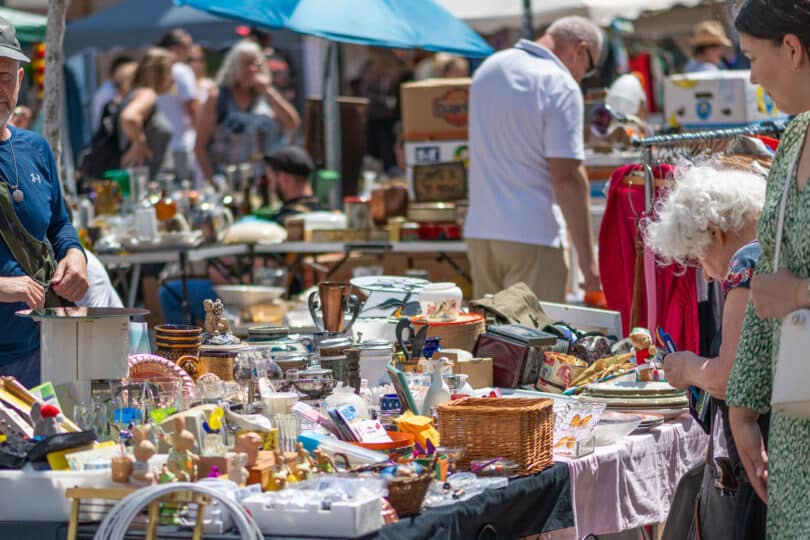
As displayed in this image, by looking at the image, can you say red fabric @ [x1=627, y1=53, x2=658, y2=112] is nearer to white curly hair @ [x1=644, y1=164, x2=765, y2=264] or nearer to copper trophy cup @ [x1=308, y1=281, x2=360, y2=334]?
copper trophy cup @ [x1=308, y1=281, x2=360, y2=334]

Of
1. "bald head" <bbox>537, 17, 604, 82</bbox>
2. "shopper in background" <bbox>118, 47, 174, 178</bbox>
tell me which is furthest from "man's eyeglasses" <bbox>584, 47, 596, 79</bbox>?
"shopper in background" <bbox>118, 47, 174, 178</bbox>

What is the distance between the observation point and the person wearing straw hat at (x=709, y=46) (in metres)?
10.4

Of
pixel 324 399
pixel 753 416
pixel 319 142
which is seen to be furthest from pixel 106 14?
pixel 753 416

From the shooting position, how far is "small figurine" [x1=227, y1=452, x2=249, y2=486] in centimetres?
249

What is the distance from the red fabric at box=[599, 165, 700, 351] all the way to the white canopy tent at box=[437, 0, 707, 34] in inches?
301

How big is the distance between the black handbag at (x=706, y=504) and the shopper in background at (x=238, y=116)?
733cm

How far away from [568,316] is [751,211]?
4.89ft

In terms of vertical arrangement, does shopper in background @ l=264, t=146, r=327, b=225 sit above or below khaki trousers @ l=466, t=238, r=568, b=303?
above

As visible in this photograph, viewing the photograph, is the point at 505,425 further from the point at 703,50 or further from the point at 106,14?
the point at 106,14

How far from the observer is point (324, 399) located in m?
3.14

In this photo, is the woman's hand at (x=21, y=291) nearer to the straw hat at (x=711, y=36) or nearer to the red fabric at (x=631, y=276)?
the red fabric at (x=631, y=276)

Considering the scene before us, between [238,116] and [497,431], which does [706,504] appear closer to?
[497,431]

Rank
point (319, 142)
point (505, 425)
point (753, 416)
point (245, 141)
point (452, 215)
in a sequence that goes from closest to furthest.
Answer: point (753, 416) → point (505, 425) → point (452, 215) → point (319, 142) → point (245, 141)

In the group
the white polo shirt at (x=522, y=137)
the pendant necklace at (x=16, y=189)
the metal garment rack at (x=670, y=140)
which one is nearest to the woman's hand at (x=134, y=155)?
the white polo shirt at (x=522, y=137)
